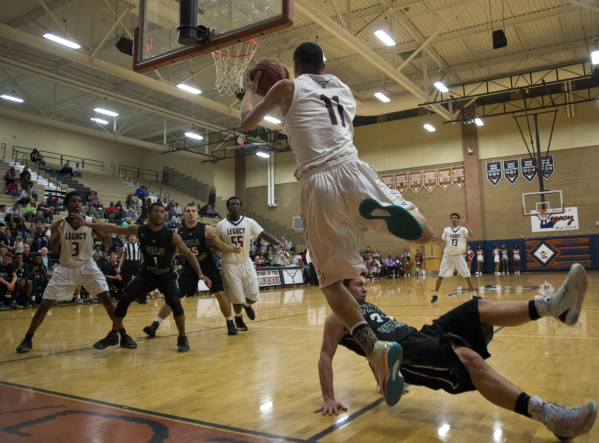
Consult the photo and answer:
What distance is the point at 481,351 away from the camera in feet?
8.46

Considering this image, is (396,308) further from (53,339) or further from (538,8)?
(538,8)

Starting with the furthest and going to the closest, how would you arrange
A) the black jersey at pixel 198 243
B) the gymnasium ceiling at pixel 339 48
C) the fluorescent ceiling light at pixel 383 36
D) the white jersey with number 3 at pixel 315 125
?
the gymnasium ceiling at pixel 339 48, the fluorescent ceiling light at pixel 383 36, the black jersey at pixel 198 243, the white jersey with number 3 at pixel 315 125

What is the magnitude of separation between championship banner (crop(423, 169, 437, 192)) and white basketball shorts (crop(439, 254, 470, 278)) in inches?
579

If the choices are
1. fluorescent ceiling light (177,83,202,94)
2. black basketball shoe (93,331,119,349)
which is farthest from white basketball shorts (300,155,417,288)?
fluorescent ceiling light (177,83,202,94)

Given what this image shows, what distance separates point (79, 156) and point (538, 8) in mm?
24247

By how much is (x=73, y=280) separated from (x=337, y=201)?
4.25 metres

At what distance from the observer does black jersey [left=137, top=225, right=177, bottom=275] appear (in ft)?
17.8

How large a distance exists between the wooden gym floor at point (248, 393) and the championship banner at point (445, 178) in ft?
62.2

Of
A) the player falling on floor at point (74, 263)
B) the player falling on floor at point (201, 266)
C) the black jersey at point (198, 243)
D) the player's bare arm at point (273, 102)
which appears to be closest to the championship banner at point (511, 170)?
the player falling on floor at point (201, 266)

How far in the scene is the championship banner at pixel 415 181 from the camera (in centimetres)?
2495

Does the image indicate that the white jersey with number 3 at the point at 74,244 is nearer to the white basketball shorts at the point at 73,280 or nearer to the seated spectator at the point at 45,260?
the white basketball shorts at the point at 73,280

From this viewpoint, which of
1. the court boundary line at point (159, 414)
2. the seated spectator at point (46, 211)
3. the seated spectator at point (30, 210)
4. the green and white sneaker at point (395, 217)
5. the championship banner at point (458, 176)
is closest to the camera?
the green and white sneaker at point (395, 217)

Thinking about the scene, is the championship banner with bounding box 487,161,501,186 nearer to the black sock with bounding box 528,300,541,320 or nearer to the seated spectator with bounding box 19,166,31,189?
the seated spectator with bounding box 19,166,31,189

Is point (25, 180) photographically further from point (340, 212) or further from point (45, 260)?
point (340, 212)
